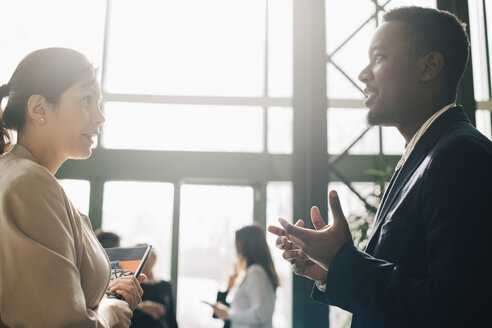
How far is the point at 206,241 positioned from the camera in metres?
6.11

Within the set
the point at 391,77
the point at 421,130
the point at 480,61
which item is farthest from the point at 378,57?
the point at 480,61

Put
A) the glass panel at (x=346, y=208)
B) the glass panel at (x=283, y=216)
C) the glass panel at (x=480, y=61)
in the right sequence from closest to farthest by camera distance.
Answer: the glass panel at (x=346, y=208) < the glass panel at (x=480, y=61) < the glass panel at (x=283, y=216)

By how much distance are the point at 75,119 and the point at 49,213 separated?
0.30 meters

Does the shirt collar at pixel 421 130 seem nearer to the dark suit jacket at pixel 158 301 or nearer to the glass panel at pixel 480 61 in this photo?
the dark suit jacket at pixel 158 301

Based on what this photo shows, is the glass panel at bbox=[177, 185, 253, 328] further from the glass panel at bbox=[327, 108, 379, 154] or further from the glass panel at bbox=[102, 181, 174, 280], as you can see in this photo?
the glass panel at bbox=[327, 108, 379, 154]

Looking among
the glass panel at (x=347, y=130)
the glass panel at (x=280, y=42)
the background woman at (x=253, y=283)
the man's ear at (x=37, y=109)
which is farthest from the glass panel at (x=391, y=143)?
the man's ear at (x=37, y=109)

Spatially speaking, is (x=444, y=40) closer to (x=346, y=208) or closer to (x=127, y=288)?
(x=127, y=288)

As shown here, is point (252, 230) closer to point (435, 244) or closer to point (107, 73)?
point (435, 244)

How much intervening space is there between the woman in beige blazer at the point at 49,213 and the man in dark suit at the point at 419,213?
0.48 m

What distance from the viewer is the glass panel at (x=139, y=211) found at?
6.05 meters

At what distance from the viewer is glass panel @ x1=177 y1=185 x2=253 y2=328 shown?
5.84m

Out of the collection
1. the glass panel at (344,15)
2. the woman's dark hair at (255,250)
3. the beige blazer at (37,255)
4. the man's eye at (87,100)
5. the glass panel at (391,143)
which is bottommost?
the woman's dark hair at (255,250)

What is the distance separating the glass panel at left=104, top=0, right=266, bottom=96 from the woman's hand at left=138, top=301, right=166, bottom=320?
3.63m

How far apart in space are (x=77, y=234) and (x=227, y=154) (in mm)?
5164
